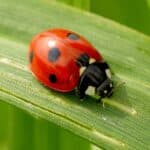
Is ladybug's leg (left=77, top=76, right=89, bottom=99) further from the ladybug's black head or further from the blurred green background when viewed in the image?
the blurred green background

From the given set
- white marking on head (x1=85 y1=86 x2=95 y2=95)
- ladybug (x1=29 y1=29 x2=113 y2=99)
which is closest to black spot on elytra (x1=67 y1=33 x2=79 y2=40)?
ladybug (x1=29 y1=29 x2=113 y2=99)

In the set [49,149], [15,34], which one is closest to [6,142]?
[49,149]

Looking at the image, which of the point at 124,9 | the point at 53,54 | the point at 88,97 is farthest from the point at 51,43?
the point at 124,9

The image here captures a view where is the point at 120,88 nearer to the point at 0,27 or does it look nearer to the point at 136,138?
the point at 136,138

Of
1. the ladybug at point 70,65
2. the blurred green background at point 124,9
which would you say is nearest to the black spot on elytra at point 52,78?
the ladybug at point 70,65

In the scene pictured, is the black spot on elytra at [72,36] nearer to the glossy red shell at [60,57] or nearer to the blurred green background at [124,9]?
the glossy red shell at [60,57]

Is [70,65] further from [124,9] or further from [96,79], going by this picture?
[124,9]

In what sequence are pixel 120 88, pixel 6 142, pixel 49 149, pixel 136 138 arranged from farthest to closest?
1. pixel 6 142
2. pixel 49 149
3. pixel 120 88
4. pixel 136 138
